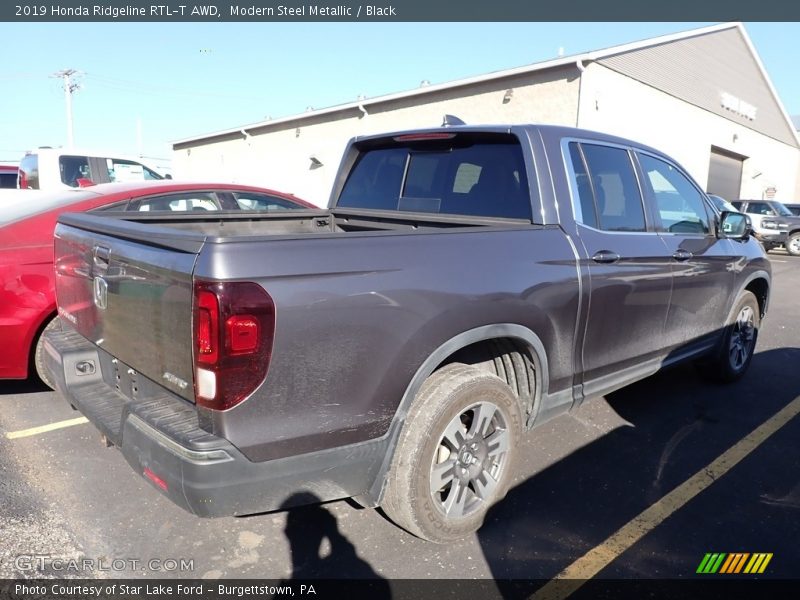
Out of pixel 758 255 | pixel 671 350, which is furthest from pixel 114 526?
pixel 758 255

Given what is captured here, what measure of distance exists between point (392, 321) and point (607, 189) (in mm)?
1932

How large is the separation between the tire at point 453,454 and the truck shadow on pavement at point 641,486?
0.21 m

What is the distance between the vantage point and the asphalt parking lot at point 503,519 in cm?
258

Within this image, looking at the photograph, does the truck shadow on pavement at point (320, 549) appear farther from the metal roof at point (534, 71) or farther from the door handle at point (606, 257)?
the metal roof at point (534, 71)

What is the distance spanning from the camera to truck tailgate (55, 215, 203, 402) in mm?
2076

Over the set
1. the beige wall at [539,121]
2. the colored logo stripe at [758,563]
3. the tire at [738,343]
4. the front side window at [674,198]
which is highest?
the beige wall at [539,121]

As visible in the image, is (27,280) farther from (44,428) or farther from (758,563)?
(758,563)

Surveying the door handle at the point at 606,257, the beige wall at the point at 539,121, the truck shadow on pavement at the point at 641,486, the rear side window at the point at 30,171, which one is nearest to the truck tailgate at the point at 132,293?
the truck shadow on pavement at the point at 641,486

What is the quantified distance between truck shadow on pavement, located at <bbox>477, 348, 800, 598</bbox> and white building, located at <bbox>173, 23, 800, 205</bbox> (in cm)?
1162

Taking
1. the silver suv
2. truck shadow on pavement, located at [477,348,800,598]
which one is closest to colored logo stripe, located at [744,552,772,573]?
truck shadow on pavement, located at [477,348,800,598]

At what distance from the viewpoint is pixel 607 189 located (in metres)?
3.49

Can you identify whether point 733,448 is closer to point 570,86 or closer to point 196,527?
point 196,527

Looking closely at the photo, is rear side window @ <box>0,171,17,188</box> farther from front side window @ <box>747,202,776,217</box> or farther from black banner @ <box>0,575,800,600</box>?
front side window @ <box>747,202,776,217</box>

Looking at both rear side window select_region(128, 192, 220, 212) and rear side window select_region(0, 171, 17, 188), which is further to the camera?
rear side window select_region(0, 171, 17, 188)
